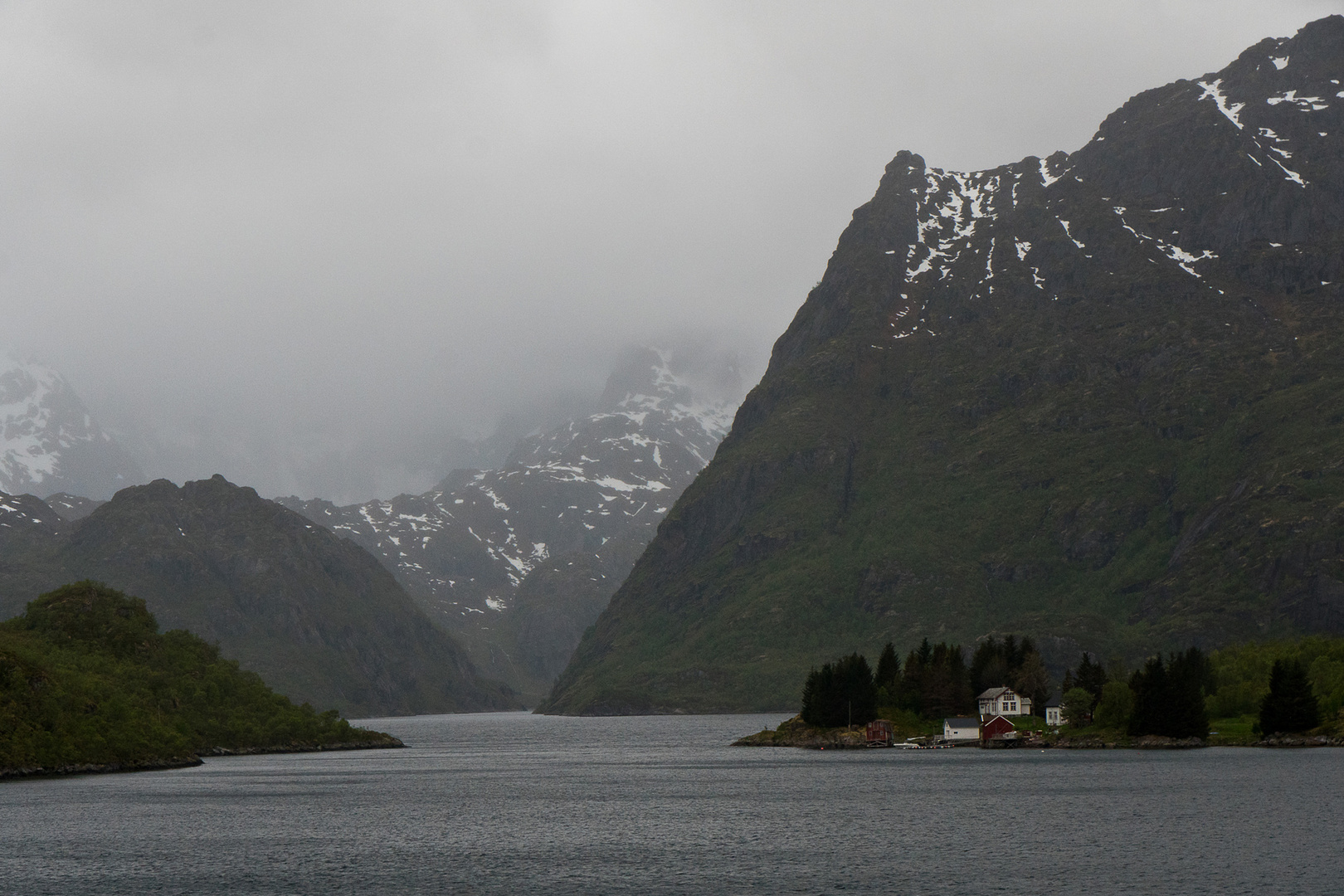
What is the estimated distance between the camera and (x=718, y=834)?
11431cm

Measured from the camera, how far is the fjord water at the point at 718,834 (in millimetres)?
88438

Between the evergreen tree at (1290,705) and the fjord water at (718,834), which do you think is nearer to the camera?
the fjord water at (718,834)

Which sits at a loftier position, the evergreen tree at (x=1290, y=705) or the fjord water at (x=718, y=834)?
the evergreen tree at (x=1290, y=705)

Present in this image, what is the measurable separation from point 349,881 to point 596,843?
2418 cm

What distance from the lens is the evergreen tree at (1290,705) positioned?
195625 millimetres

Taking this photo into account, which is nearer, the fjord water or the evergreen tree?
the fjord water

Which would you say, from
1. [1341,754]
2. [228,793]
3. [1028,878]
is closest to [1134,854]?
[1028,878]

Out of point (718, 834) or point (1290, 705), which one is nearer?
point (718, 834)

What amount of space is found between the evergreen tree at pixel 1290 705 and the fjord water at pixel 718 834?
74.5 feet

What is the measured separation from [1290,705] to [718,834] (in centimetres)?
11769

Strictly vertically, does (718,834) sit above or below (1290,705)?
below

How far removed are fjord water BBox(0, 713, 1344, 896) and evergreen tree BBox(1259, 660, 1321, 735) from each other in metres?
22.7

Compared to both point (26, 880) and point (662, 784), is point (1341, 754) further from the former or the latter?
point (26, 880)

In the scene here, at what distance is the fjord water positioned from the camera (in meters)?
88.4
